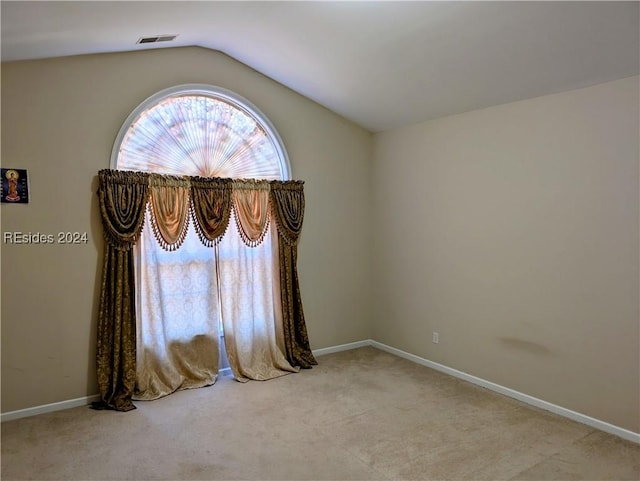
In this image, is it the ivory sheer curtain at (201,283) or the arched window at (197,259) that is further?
the arched window at (197,259)

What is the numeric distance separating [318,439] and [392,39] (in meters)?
2.79

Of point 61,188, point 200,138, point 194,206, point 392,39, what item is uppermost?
point 392,39

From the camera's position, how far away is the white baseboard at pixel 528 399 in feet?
9.47

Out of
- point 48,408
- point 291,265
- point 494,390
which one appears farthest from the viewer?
point 291,265

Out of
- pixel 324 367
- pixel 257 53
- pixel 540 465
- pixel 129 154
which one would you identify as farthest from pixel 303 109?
pixel 540 465

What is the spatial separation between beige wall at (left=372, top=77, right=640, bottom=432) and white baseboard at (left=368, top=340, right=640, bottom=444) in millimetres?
40

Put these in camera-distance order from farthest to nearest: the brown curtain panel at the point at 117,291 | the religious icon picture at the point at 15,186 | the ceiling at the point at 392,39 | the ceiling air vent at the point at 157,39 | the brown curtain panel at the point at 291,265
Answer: the brown curtain panel at the point at 291,265 < the brown curtain panel at the point at 117,291 < the ceiling air vent at the point at 157,39 < the religious icon picture at the point at 15,186 < the ceiling at the point at 392,39

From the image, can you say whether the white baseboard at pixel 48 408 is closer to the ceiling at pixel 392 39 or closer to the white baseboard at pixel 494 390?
the white baseboard at pixel 494 390

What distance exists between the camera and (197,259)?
3.90 metres

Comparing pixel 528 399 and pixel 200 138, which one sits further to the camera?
A: pixel 200 138

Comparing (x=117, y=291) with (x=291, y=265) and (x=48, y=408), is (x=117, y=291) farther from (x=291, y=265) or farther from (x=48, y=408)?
(x=291, y=265)

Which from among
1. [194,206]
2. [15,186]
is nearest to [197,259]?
[194,206]

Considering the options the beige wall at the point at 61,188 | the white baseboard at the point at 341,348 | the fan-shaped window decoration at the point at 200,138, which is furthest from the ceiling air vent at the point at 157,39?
the white baseboard at the point at 341,348

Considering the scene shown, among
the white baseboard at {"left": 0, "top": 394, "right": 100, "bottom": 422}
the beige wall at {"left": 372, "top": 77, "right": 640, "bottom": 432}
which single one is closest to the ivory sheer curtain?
the white baseboard at {"left": 0, "top": 394, "right": 100, "bottom": 422}
